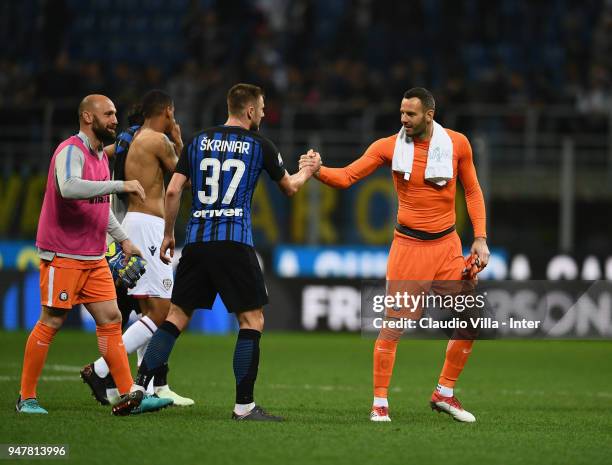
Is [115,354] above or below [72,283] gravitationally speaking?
below

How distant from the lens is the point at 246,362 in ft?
25.2

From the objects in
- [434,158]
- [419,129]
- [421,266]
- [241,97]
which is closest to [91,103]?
[241,97]

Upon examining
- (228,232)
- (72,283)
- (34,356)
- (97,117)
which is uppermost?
(97,117)

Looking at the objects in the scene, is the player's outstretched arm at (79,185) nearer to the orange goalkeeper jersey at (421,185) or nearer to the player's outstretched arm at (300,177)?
the player's outstretched arm at (300,177)

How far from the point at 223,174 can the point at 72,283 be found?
4.17 feet

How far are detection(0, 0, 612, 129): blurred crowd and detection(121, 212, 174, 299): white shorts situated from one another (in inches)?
373

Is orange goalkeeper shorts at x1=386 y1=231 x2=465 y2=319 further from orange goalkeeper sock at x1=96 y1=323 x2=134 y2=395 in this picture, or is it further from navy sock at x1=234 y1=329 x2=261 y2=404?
orange goalkeeper sock at x1=96 y1=323 x2=134 y2=395

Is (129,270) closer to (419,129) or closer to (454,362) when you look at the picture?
(419,129)

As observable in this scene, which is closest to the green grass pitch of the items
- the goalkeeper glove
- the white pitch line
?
the white pitch line

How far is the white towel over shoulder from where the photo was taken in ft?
26.9

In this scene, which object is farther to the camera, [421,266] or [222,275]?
[421,266]

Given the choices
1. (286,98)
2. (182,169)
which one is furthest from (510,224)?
(182,169)

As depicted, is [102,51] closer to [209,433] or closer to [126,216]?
[126,216]

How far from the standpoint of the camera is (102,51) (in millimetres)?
22406
